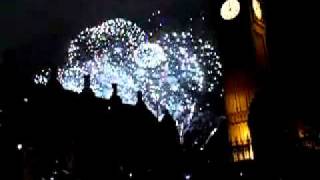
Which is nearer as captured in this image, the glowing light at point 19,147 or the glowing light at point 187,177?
the glowing light at point 19,147

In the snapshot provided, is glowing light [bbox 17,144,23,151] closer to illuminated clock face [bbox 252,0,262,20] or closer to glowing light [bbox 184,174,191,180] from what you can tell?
glowing light [bbox 184,174,191,180]

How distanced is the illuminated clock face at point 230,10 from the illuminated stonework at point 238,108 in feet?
19.8

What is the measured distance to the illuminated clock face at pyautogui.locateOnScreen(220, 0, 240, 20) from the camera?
48312mm

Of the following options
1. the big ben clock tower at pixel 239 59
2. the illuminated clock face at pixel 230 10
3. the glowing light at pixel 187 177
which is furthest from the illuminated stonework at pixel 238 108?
the glowing light at pixel 187 177

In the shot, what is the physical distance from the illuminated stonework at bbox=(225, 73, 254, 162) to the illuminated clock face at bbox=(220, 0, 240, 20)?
6020 mm

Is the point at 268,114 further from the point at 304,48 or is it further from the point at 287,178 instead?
the point at 304,48

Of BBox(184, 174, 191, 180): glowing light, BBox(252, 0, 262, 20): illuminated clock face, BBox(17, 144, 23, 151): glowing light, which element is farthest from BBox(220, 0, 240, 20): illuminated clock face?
BBox(17, 144, 23, 151): glowing light

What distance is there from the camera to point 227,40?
48312mm

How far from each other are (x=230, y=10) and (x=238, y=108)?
1017 cm

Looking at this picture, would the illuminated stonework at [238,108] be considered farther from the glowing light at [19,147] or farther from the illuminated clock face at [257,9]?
the glowing light at [19,147]

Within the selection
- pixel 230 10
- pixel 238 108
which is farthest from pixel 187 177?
pixel 230 10

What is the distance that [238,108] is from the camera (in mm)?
48219

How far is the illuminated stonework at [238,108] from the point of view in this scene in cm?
4688

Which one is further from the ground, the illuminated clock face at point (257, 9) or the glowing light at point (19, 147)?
the illuminated clock face at point (257, 9)
